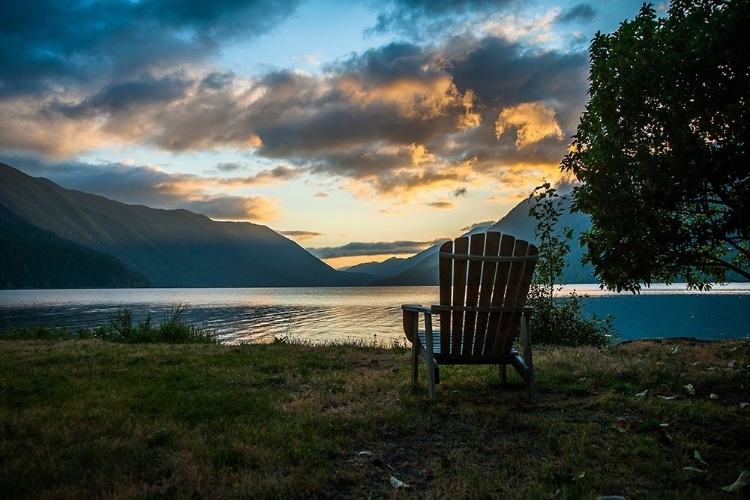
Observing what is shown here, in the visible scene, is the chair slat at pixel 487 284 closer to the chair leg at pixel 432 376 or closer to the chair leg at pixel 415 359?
the chair leg at pixel 432 376

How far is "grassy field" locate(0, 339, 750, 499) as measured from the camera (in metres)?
3.00

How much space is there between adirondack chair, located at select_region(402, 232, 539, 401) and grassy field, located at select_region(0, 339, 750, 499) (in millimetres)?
534

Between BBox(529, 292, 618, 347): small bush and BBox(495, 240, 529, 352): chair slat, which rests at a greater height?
BBox(495, 240, 529, 352): chair slat

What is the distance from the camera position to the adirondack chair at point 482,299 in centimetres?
542

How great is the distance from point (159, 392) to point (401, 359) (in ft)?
14.0

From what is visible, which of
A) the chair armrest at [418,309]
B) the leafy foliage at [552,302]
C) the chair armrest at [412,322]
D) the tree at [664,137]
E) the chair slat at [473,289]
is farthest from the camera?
the leafy foliage at [552,302]

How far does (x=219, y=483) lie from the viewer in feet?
9.85

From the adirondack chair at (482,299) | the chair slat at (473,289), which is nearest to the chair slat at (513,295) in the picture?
the adirondack chair at (482,299)

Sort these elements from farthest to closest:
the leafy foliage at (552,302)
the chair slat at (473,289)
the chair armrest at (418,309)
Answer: the leafy foliage at (552,302) → the chair slat at (473,289) → the chair armrest at (418,309)

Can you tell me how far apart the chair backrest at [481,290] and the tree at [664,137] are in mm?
1816

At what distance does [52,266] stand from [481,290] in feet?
652

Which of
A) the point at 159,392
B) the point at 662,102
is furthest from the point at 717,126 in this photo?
the point at 159,392

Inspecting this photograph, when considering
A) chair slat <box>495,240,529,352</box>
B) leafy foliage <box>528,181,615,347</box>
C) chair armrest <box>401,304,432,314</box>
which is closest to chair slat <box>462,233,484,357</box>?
chair slat <box>495,240,529,352</box>

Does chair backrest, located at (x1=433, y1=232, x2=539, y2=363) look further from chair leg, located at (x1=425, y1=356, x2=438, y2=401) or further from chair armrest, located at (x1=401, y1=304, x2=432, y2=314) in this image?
chair leg, located at (x1=425, y1=356, x2=438, y2=401)
